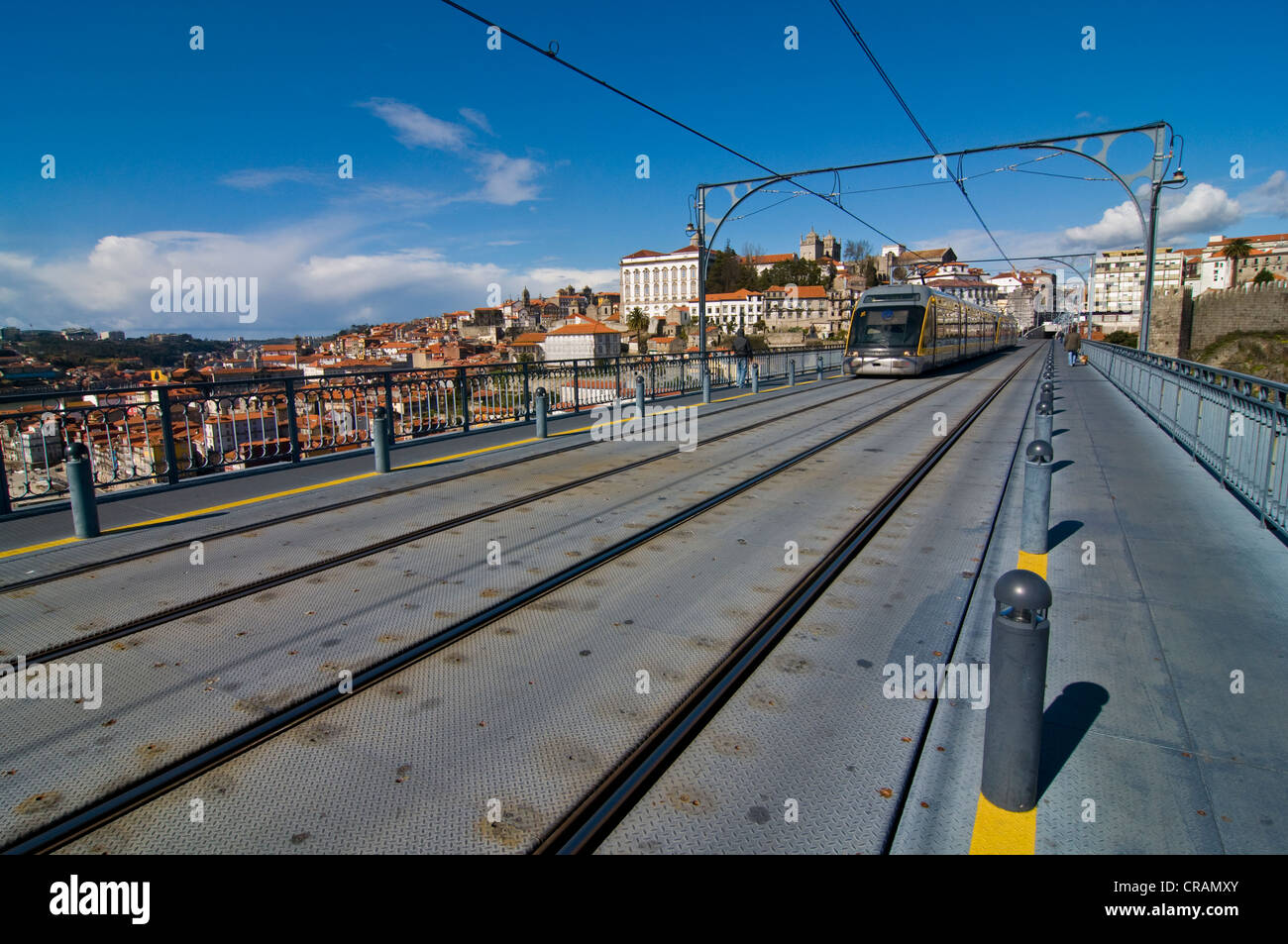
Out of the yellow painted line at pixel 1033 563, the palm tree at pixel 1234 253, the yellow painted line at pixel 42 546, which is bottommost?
the yellow painted line at pixel 1033 563

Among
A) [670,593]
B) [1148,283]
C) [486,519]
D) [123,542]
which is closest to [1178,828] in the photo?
[670,593]

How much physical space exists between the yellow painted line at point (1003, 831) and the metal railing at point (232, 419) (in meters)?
9.70

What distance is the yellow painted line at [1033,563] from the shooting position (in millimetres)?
5836

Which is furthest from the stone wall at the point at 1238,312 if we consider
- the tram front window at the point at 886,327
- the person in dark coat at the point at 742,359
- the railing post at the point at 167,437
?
the railing post at the point at 167,437

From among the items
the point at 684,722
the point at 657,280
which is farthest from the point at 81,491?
the point at 657,280

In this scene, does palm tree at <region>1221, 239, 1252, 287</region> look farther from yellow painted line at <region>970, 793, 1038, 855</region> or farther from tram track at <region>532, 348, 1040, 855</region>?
yellow painted line at <region>970, 793, 1038, 855</region>

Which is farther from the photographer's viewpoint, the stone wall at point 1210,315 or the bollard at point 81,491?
the stone wall at point 1210,315

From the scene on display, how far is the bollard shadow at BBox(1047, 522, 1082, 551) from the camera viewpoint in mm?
6621

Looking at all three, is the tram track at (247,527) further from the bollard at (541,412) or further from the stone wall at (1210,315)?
the stone wall at (1210,315)

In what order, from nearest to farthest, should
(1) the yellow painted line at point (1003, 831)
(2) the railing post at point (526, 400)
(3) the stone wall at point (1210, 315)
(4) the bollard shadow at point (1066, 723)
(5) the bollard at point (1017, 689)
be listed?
(1) the yellow painted line at point (1003, 831)
(5) the bollard at point (1017, 689)
(4) the bollard shadow at point (1066, 723)
(2) the railing post at point (526, 400)
(3) the stone wall at point (1210, 315)

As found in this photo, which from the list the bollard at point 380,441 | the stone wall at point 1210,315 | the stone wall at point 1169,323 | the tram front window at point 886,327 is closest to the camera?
the bollard at point 380,441

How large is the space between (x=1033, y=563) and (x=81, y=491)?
905 cm

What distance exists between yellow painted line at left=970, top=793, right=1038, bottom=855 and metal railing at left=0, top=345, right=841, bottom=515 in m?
9.70

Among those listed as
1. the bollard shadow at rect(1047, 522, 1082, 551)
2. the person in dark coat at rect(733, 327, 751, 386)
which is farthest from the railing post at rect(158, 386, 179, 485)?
the person in dark coat at rect(733, 327, 751, 386)
